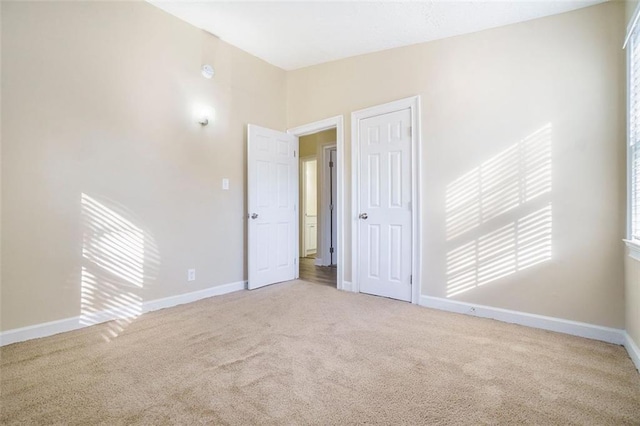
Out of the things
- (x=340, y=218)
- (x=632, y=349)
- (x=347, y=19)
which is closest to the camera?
(x=632, y=349)

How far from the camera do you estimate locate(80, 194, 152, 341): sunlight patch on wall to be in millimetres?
2564

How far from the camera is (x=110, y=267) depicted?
8.84ft

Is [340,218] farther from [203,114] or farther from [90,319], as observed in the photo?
[90,319]

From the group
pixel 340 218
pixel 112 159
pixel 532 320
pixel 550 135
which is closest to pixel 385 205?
pixel 340 218

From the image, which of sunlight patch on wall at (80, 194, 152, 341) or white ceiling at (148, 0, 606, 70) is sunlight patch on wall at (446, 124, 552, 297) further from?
sunlight patch on wall at (80, 194, 152, 341)

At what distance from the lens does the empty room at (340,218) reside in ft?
5.65

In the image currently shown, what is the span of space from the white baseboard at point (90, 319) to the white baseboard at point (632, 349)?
3498mm

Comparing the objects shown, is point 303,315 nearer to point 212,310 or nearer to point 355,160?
point 212,310

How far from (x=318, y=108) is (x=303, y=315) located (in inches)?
103

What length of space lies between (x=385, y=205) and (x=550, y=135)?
159 cm

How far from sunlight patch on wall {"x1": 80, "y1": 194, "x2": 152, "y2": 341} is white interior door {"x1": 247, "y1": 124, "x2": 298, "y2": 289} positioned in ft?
4.02

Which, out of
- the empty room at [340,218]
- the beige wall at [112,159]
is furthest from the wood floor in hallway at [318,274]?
the beige wall at [112,159]

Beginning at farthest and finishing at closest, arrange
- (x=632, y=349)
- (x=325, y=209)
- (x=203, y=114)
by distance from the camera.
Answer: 1. (x=325, y=209)
2. (x=203, y=114)
3. (x=632, y=349)

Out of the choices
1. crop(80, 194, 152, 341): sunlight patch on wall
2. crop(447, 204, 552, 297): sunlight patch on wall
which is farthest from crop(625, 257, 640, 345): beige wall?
crop(80, 194, 152, 341): sunlight patch on wall
